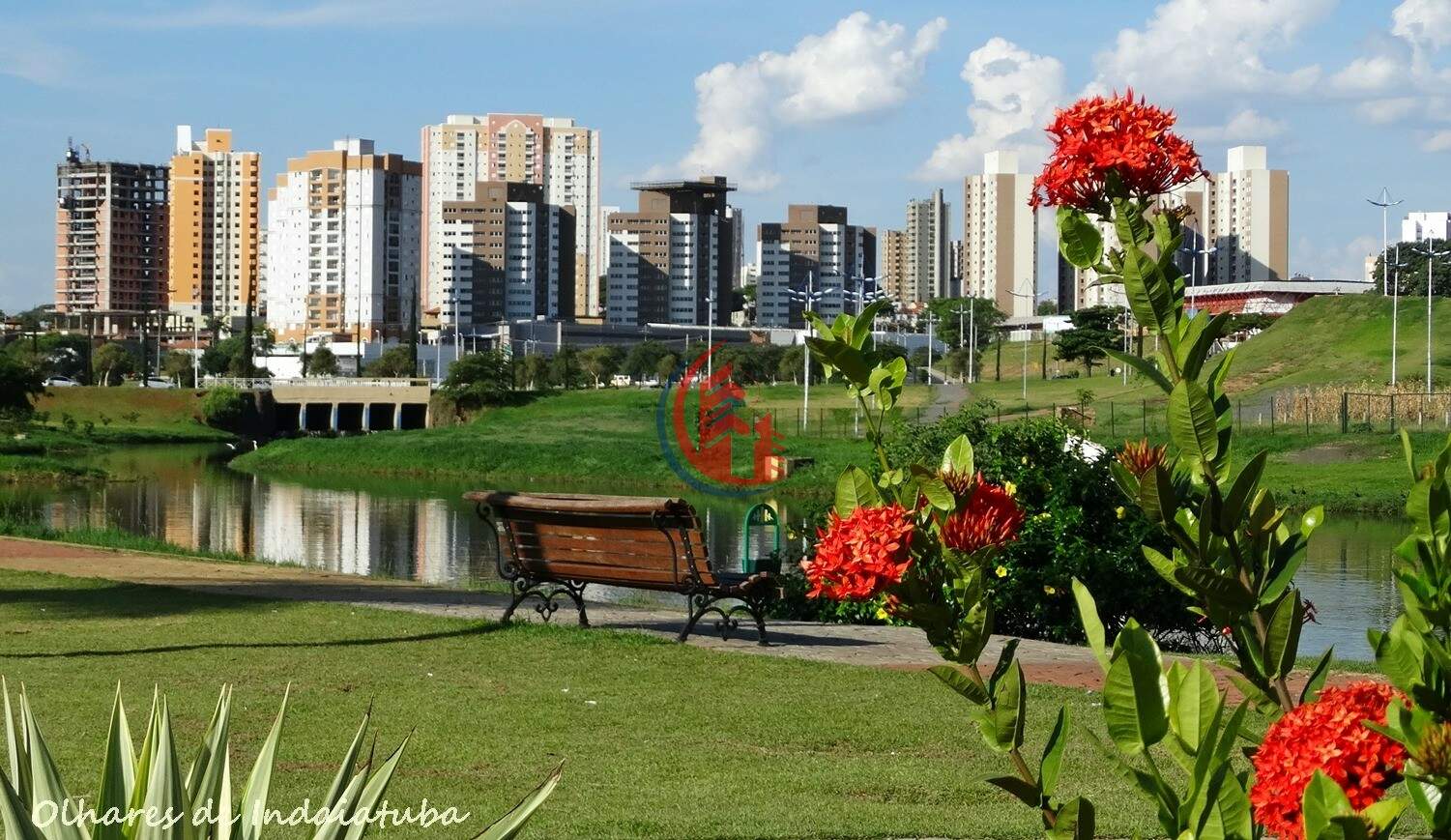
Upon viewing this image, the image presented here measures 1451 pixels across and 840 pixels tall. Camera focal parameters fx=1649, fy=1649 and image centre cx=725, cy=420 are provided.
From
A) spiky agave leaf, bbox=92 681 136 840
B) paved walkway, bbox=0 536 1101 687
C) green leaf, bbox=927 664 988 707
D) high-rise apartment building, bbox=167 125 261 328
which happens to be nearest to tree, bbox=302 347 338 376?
high-rise apartment building, bbox=167 125 261 328

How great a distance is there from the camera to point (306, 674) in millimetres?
8188

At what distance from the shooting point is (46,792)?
299 centimetres

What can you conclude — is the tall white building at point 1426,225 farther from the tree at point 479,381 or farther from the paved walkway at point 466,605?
the paved walkway at point 466,605

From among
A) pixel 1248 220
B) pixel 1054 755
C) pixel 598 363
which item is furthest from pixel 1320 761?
pixel 1248 220

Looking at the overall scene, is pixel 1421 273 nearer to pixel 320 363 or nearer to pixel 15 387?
pixel 320 363

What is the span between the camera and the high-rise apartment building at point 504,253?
511ft

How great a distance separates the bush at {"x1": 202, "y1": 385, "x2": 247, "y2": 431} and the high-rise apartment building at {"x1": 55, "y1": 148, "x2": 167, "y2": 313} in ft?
294

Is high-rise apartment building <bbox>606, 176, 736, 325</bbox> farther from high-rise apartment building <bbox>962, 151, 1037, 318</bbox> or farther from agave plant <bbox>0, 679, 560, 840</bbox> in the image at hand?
agave plant <bbox>0, 679, 560, 840</bbox>

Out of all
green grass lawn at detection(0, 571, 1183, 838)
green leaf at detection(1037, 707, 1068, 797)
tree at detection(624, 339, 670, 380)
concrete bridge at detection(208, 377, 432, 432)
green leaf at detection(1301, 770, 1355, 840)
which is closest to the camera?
green leaf at detection(1301, 770, 1355, 840)

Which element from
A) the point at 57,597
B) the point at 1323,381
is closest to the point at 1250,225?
the point at 1323,381

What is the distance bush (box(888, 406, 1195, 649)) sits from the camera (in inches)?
431

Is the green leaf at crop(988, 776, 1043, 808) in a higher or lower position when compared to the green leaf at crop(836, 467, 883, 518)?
lower

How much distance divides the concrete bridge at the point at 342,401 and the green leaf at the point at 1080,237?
77.1 m

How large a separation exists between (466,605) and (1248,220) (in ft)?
449
